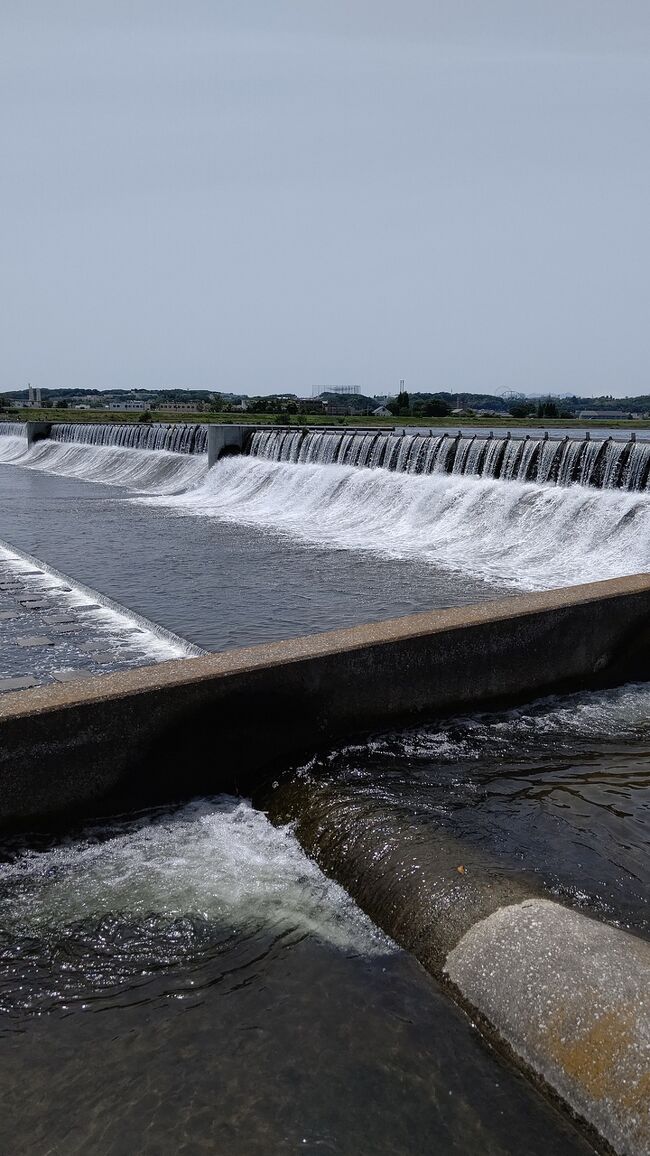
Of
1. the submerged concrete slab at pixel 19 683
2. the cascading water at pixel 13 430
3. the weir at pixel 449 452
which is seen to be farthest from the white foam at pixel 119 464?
the submerged concrete slab at pixel 19 683

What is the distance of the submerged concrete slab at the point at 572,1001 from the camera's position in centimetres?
257

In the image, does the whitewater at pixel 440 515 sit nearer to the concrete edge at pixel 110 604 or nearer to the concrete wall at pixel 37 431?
the concrete edge at pixel 110 604

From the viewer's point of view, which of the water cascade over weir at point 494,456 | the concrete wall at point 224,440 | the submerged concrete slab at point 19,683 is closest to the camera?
the submerged concrete slab at point 19,683

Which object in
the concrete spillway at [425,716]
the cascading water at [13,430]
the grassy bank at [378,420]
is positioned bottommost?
the concrete spillway at [425,716]

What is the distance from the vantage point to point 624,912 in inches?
146

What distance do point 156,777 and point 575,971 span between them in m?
2.62

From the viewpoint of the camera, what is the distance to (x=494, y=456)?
18.6 meters

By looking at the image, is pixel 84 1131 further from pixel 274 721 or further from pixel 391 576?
pixel 391 576

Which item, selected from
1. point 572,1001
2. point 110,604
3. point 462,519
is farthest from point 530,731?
point 462,519

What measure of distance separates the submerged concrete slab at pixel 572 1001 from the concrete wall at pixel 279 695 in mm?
2059

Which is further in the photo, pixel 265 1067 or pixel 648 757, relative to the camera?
pixel 648 757

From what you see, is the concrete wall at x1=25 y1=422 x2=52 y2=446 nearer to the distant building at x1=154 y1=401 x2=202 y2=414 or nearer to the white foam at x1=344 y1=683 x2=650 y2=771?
the distant building at x1=154 y1=401 x2=202 y2=414

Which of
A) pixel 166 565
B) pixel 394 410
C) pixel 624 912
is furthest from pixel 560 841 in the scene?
pixel 394 410

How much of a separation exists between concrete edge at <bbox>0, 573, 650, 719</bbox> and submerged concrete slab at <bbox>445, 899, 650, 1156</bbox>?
2219 millimetres
